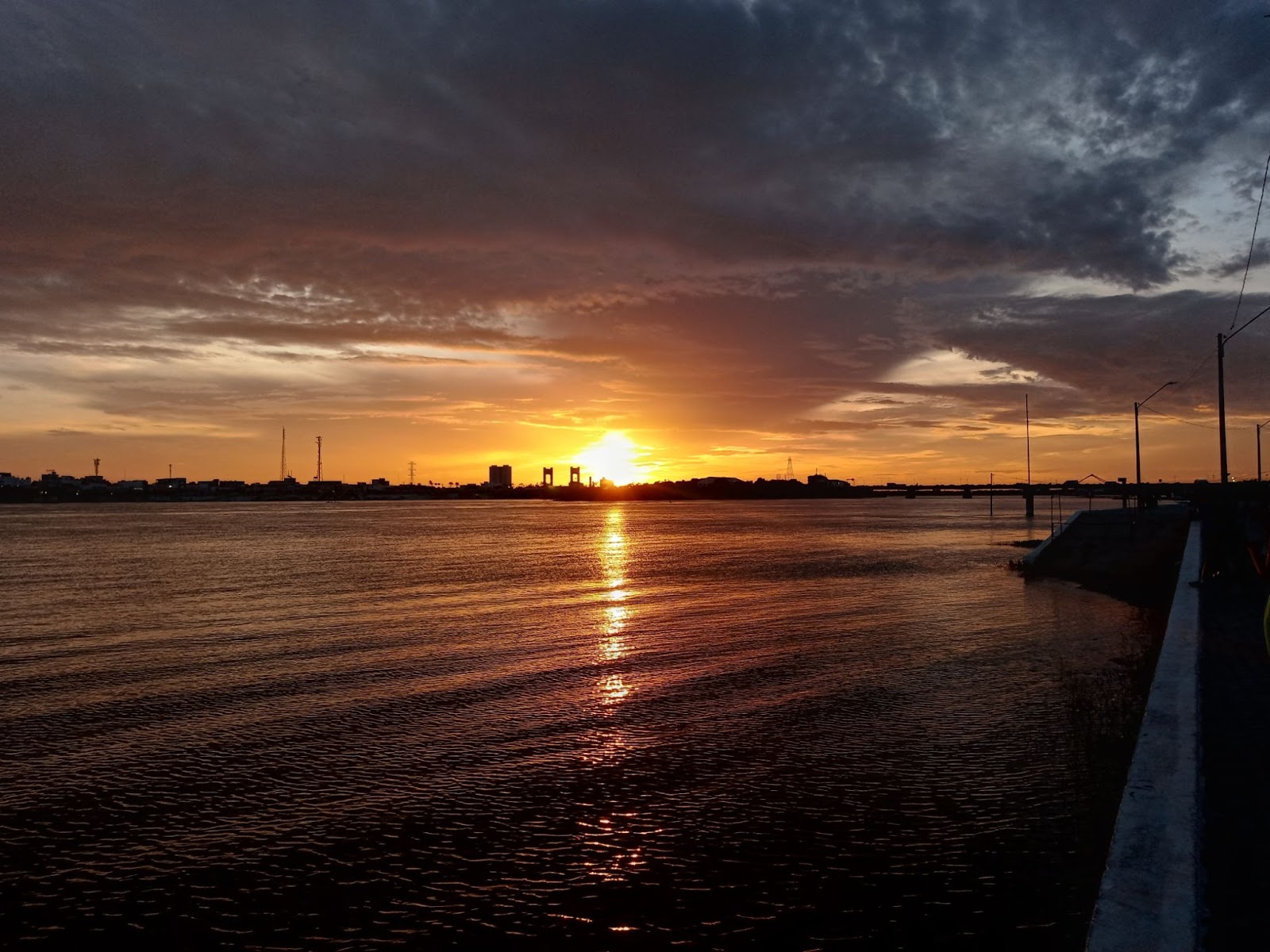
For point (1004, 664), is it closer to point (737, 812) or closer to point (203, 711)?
point (737, 812)

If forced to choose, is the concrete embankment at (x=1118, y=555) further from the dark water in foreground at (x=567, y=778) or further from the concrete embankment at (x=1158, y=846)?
the concrete embankment at (x=1158, y=846)

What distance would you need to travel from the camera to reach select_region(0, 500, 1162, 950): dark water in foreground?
7.71 meters

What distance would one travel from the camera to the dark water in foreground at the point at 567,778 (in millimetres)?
7711

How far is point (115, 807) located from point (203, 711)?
501cm

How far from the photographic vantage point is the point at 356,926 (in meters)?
7.57

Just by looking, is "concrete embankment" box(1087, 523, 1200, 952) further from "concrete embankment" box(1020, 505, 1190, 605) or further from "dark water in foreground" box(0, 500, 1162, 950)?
"concrete embankment" box(1020, 505, 1190, 605)

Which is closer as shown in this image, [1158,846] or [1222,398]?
[1158,846]

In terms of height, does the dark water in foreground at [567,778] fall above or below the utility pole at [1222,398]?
below

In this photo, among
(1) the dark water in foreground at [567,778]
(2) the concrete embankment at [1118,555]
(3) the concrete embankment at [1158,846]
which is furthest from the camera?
(2) the concrete embankment at [1118,555]

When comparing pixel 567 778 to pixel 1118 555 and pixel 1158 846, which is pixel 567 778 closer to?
pixel 1158 846

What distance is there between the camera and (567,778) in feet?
37.3

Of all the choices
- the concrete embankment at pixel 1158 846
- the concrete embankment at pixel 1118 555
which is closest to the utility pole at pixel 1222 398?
the concrete embankment at pixel 1118 555

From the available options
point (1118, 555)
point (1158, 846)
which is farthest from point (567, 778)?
point (1118, 555)

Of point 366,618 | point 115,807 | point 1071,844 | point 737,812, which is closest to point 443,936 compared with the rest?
point 737,812
